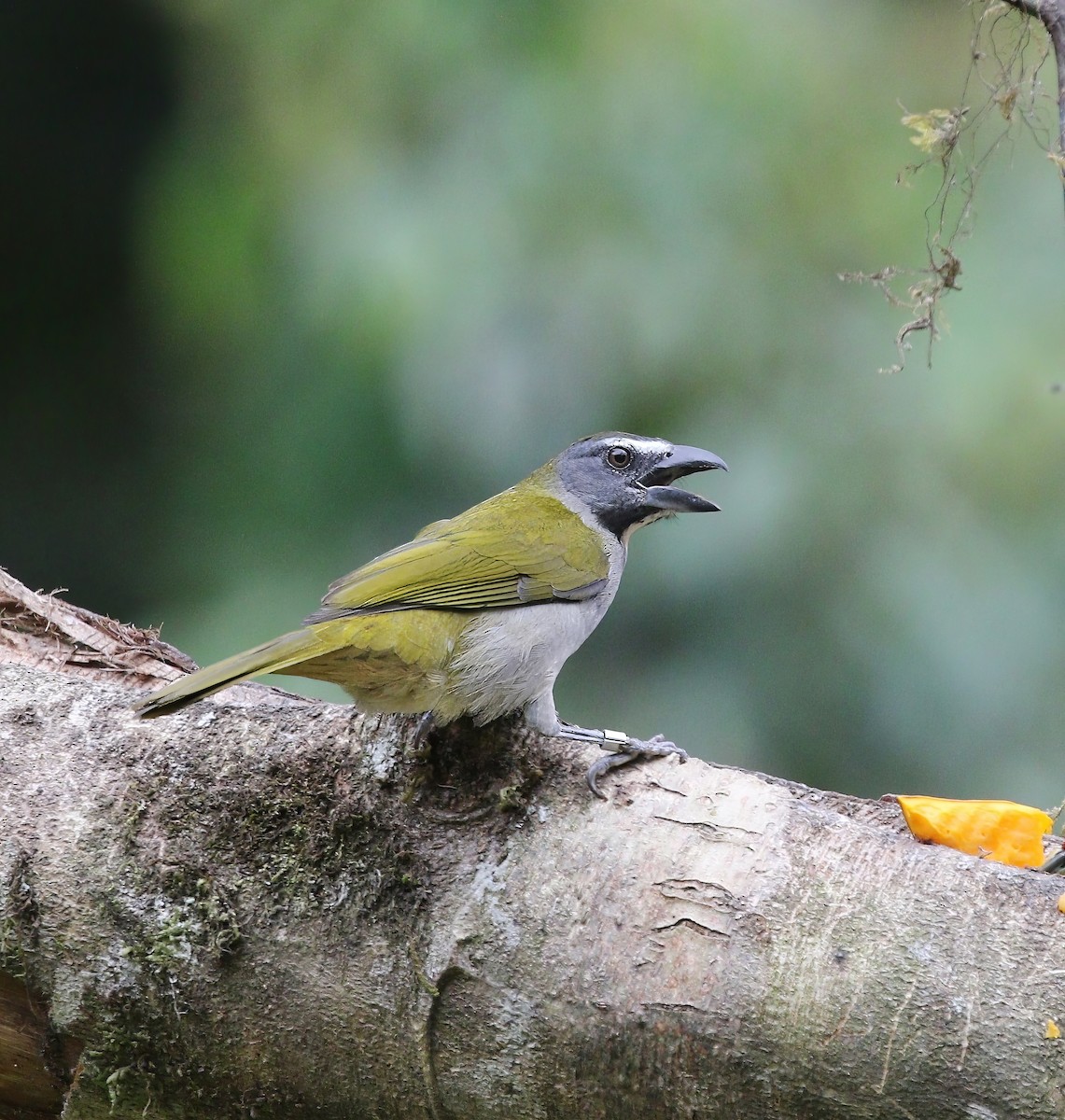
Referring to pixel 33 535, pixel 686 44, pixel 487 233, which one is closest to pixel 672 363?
pixel 487 233

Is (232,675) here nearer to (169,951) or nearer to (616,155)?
(169,951)

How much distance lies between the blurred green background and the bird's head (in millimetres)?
1232

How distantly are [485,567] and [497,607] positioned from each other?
13cm

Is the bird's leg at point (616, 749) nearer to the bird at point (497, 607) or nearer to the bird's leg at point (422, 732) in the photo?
the bird at point (497, 607)

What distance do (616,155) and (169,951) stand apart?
3971 mm

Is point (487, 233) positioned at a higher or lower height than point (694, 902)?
higher

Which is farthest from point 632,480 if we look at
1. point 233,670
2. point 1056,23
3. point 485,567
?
point 1056,23

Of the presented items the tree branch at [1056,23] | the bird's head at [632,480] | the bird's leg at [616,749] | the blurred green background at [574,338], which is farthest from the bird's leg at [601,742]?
the blurred green background at [574,338]

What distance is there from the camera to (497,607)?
113 inches

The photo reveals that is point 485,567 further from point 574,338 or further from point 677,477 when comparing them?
point 574,338

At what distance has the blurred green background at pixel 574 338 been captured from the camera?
4.50 metres

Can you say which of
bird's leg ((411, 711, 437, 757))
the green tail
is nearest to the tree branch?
bird's leg ((411, 711, 437, 757))

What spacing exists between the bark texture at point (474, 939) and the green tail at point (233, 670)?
22 cm

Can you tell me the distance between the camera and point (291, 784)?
247 centimetres
